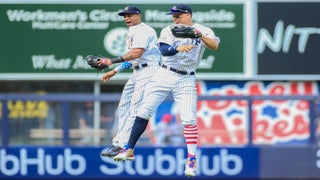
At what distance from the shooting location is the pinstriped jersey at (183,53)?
9156 millimetres

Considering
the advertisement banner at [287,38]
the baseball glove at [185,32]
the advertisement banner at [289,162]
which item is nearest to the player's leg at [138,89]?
the baseball glove at [185,32]

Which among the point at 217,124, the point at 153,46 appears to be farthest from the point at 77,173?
the point at 153,46

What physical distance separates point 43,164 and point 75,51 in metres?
4.26

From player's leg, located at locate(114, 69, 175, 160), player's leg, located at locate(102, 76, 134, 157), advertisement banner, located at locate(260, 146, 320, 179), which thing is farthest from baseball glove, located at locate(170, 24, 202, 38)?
advertisement banner, located at locate(260, 146, 320, 179)

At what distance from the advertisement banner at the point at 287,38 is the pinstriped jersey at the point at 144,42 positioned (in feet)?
23.2

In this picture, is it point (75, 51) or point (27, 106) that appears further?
point (75, 51)

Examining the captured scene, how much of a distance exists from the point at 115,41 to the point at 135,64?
6.84 meters

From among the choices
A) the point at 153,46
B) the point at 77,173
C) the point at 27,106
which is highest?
the point at 153,46

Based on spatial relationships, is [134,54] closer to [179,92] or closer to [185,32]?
[179,92]

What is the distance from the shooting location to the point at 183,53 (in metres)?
9.37

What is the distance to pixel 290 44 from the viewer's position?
16719 mm

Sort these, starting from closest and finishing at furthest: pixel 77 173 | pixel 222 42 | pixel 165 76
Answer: pixel 165 76
pixel 77 173
pixel 222 42

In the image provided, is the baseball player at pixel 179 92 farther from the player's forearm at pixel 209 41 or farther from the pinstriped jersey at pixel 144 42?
the player's forearm at pixel 209 41

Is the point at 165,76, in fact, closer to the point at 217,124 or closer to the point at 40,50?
the point at 217,124
